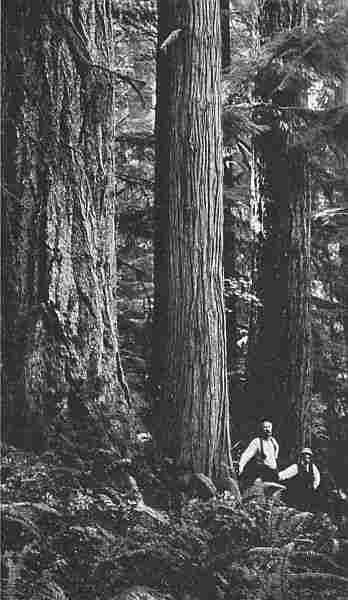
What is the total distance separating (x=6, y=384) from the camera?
17.3 ft

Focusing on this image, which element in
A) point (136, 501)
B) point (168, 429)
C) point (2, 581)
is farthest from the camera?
point (168, 429)

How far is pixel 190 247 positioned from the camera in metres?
7.17

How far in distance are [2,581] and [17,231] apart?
96.0 inches

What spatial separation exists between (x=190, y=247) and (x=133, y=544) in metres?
3.30

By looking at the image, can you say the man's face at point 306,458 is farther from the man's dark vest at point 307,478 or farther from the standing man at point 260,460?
the standing man at point 260,460

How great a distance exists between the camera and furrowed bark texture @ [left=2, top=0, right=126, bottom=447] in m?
5.30

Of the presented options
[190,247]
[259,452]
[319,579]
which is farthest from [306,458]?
[319,579]

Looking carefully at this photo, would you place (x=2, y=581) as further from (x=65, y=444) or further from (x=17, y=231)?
(x=17, y=231)

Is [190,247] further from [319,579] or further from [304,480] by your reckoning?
[304,480]

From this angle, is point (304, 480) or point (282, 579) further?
point (304, 480)

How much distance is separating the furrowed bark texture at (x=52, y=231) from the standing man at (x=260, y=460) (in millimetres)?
3343

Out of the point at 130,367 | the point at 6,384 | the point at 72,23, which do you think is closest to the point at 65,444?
the point at 6,384

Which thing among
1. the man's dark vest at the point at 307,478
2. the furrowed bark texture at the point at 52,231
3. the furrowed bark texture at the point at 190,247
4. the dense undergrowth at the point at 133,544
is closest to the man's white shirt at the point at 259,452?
the man's dark vest at the point at 307,478

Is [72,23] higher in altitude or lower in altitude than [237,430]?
higher
